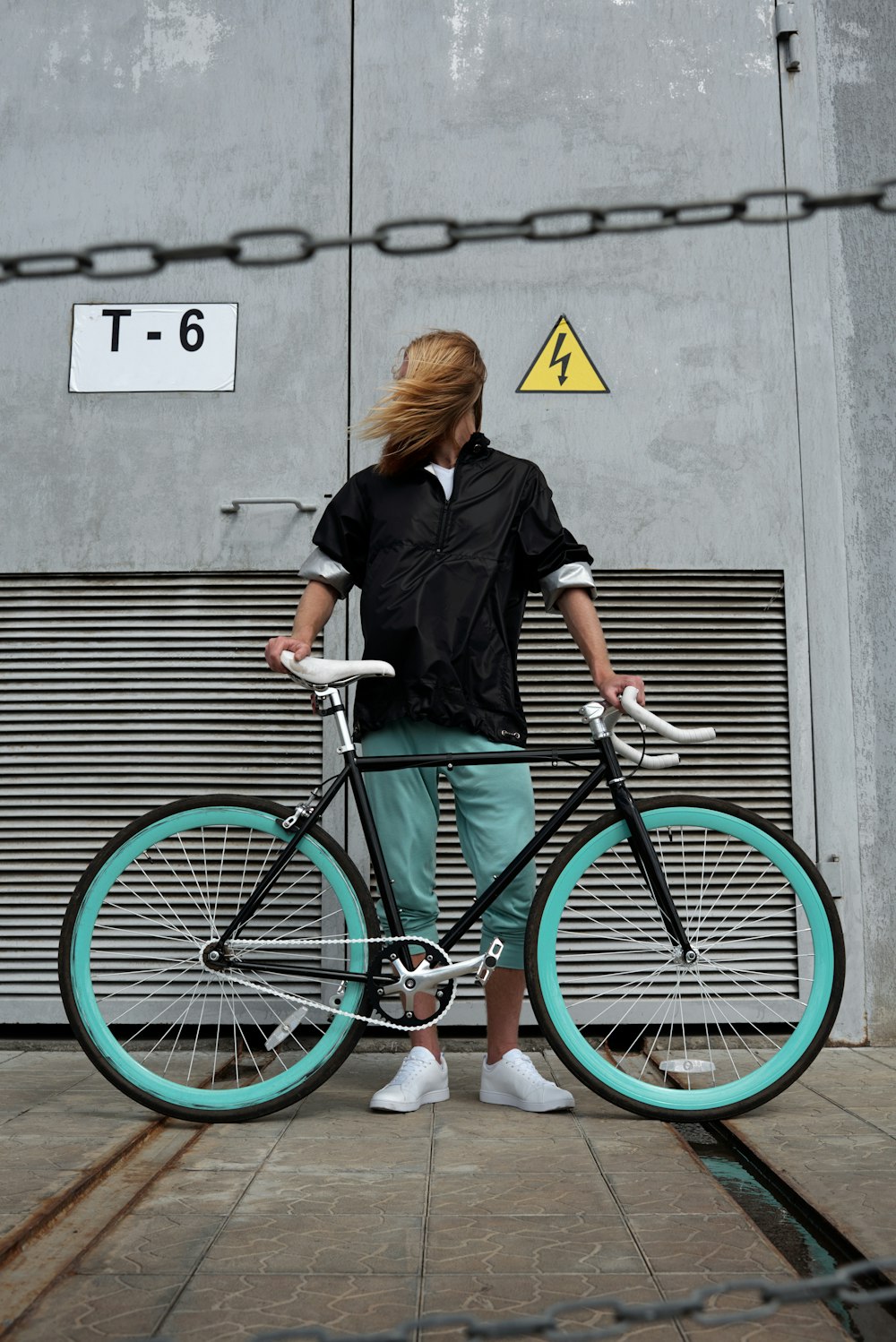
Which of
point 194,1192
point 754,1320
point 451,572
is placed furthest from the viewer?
point 451,572

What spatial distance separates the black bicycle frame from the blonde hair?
71cm

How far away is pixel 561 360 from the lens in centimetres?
353

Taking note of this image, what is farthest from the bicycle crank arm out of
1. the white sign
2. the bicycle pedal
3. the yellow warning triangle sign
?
the white sign

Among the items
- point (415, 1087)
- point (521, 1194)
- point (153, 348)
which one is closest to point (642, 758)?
point (415, 1087)

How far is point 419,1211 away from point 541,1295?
0.40 m

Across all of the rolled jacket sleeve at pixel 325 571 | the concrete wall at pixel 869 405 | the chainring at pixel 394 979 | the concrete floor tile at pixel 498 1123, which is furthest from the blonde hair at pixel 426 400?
the concrete floor tile at pixel 498 1123

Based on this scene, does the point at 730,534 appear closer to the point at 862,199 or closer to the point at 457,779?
the point at 457,779

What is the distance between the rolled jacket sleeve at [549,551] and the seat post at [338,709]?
561 millimetres

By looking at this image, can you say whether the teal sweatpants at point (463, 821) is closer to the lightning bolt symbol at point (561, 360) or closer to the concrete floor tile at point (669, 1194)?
the concrete floor tile at point (669, 1194)

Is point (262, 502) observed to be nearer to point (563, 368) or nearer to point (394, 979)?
point (563, 368)

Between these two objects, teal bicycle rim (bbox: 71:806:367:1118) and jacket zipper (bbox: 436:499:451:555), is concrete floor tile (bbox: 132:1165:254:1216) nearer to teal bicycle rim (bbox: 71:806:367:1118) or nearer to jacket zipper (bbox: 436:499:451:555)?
teal bicycle rim (bbox: 71:806:367:1118)

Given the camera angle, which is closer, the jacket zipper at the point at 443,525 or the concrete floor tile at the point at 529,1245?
the concrete floor tile at the point at 529,1245

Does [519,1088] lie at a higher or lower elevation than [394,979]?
lower

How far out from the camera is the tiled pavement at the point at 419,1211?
1515 mm
